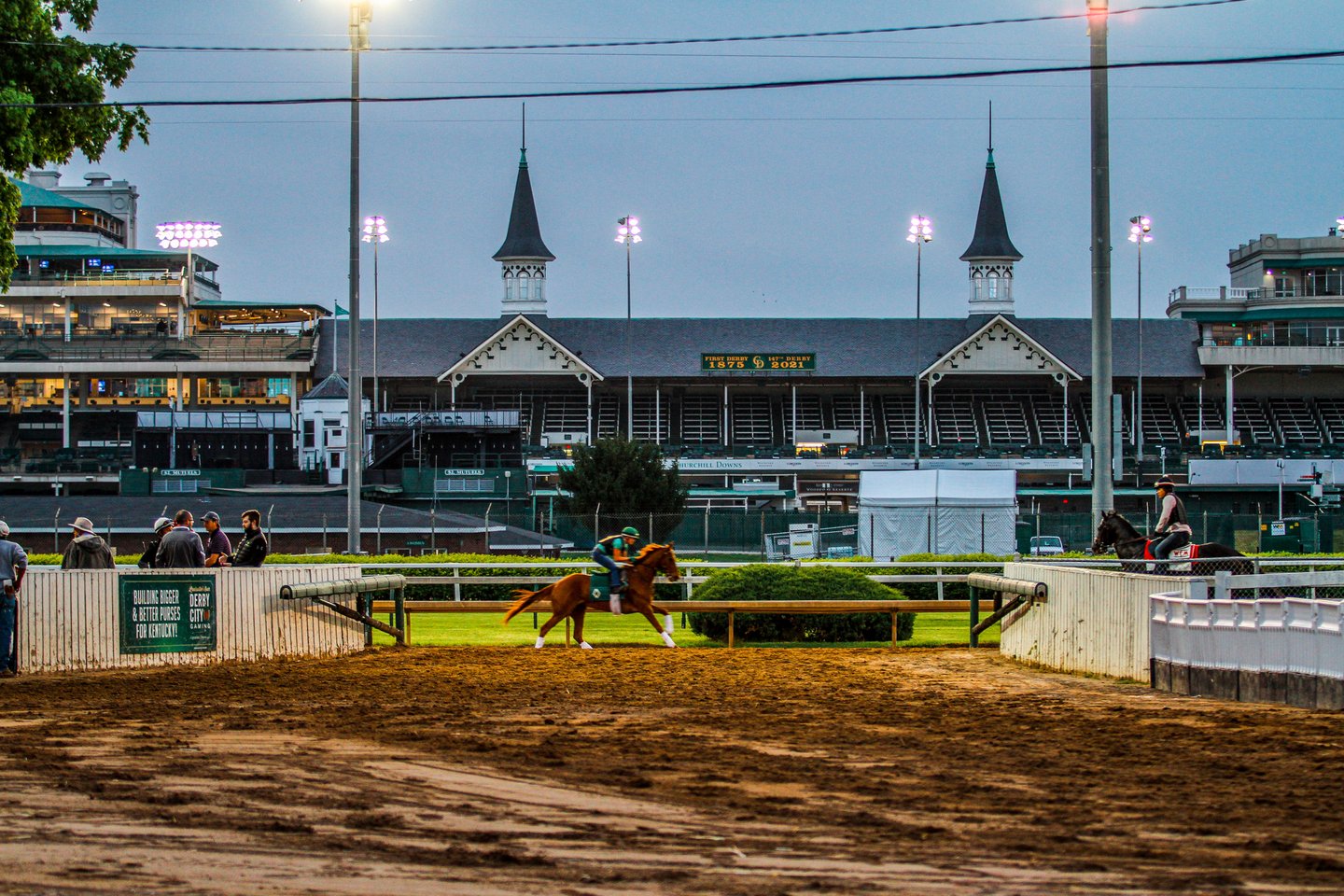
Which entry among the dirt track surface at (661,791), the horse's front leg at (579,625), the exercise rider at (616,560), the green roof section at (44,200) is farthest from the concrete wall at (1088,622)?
the green roof section at (44,200)

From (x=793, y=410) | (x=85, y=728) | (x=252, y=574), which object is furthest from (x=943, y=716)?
(x=793, y=410)

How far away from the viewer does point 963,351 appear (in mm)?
73062

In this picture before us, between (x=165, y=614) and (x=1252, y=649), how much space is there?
11131 mm

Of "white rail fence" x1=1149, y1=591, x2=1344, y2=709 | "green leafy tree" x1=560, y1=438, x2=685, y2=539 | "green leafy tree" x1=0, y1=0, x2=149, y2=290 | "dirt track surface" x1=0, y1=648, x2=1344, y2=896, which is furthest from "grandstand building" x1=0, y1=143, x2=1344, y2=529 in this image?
"dirt track surface" x1=0, y1=648, x2=1344, y2=896

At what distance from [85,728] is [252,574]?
5.92 m

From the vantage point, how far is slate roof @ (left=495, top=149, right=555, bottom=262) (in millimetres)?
78312

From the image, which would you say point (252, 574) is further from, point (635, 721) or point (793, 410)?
point (793, 410)

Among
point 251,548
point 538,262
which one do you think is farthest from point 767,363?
point 251,548

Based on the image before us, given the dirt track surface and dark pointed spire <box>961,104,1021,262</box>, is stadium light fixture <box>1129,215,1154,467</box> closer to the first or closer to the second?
dark pointed spire <box>961,104,1021,262</box>

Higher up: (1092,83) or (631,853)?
(1092,83)

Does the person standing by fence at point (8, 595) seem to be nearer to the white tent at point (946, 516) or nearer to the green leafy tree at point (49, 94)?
the green leafy tree at point (49, 94)

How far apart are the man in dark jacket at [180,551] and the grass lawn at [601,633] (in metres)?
4.41

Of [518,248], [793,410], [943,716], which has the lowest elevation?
[943,716]

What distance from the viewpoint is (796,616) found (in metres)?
21.5
